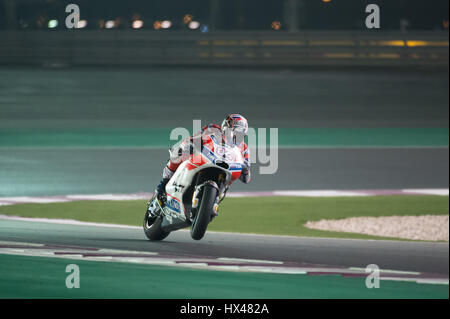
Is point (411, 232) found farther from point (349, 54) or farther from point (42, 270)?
point (349, 54)

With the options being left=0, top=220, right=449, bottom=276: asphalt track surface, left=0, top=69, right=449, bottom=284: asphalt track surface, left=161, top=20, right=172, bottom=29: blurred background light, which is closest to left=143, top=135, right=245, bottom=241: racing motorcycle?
left=0, top=69, right=449, bottom=284: asphalt track surface

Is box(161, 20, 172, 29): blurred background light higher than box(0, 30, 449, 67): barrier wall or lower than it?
higher

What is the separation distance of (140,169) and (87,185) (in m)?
2.33

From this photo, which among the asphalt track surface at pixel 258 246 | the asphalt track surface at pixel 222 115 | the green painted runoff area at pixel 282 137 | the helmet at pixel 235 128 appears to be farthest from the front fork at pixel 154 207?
the green painted runoff area at pixel 282 137

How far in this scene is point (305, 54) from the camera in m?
34.7

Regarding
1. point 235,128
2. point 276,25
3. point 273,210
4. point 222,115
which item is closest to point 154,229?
point 235,128

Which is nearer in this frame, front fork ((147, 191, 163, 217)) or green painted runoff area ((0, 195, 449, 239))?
front fork ((147, 191, 163, 217))

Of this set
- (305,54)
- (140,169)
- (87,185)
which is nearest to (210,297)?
(87,185)

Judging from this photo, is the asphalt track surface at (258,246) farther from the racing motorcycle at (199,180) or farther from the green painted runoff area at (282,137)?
the green painted runoff area at (282,137)

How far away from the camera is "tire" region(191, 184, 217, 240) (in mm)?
4398

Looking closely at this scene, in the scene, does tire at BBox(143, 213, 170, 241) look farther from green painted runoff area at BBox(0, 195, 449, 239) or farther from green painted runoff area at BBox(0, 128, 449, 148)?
green painted runoff area at BBox(0, 128, 449, 148)

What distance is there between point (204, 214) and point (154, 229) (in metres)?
0.59

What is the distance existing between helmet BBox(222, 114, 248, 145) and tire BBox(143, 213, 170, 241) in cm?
66

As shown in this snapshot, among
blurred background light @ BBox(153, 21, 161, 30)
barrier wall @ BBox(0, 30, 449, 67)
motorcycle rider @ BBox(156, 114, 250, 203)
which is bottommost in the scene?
motorcycle rider @ BBox(156, 114, 250, 203)
